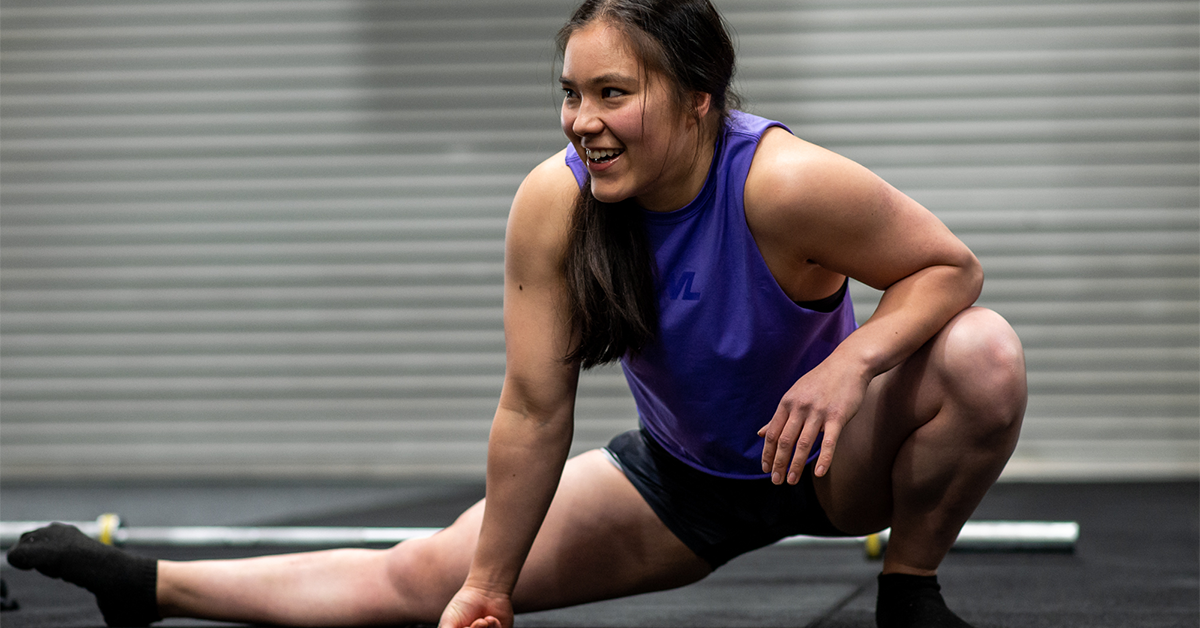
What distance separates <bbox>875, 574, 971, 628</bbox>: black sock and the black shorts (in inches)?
5.5

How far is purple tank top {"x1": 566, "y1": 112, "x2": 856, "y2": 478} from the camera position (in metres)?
1.44

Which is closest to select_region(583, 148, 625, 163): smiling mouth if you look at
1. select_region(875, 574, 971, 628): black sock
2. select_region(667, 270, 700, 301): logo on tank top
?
select_region(667, 270, 700, 301): logo on tank top

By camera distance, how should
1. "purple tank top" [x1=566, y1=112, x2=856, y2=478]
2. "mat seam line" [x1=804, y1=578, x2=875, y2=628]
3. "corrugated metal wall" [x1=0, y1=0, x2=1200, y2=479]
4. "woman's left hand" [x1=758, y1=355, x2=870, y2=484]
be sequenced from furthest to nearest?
"corrugated metal wall" [x1=0, y1=0, x2=1200, y2=479], "mat seam line" [x1=804, y1=578, x2=875, y2=628], "purple tank top" [x1=566, y1=112, x2=856, y2=478], "woman's left hand" [x1=758, y1=355, x2=870, y2=484]

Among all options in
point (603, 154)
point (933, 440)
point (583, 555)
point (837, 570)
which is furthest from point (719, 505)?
point (837, 570)

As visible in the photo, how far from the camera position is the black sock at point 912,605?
1467 mm

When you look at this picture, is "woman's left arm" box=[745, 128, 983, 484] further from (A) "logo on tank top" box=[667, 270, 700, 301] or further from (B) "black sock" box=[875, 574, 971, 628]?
(B) "black sock" box=[875, 574, 971, 628]

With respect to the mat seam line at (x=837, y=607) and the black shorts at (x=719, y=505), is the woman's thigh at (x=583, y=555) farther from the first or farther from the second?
the mat seam line at (x=837, y=607)

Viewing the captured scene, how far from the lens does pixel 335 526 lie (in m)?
3.22

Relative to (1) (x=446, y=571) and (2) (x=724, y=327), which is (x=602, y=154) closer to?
(2) (x=724, y=327)

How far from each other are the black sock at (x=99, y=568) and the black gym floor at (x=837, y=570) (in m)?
0.21

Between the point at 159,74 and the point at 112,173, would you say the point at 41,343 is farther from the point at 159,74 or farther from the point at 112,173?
the point at 159,74

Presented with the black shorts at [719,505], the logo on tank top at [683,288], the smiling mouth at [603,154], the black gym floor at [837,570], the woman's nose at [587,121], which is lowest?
the black gym floor at [837,570]

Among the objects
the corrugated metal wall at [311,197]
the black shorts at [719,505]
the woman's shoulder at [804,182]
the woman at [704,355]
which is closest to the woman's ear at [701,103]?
the woman at [704,355]

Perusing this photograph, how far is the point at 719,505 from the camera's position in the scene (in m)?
1.61
